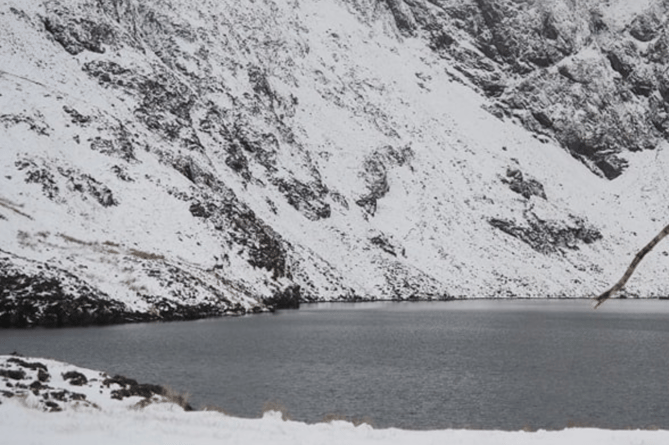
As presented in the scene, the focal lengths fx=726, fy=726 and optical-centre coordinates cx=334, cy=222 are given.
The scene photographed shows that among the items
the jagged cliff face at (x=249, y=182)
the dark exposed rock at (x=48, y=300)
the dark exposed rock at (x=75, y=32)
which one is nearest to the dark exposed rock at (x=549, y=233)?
the jagged cliff face at (x=249, y=182)

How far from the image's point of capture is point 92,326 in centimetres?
6850

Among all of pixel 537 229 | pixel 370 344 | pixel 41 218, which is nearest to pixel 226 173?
pixel 41 218

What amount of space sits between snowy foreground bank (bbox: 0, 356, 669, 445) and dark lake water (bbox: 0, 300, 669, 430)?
6302 mm

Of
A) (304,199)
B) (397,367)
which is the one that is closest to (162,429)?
(397,367)

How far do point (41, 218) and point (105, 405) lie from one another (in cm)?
6098

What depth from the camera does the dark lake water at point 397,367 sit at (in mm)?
34250

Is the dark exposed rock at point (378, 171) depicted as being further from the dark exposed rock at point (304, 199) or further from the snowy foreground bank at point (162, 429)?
the snowy foreground bank at point (162, 429)

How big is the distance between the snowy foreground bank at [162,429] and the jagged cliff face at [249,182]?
4727 centimetres

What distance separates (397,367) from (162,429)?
32677 millimetres

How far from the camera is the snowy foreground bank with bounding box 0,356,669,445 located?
54.3 feet

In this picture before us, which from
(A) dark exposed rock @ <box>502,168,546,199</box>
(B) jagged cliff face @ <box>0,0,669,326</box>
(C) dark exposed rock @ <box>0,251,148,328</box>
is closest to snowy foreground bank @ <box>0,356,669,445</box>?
(C) dark exposed rock @ <box>0,251,148,328</box>

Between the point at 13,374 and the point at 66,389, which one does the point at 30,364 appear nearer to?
the point at 13,374

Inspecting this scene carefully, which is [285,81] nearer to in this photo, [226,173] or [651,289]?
[226,173]

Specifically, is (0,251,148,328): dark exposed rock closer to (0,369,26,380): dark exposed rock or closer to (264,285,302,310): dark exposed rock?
(264,285,302,310): dark exposed rock
